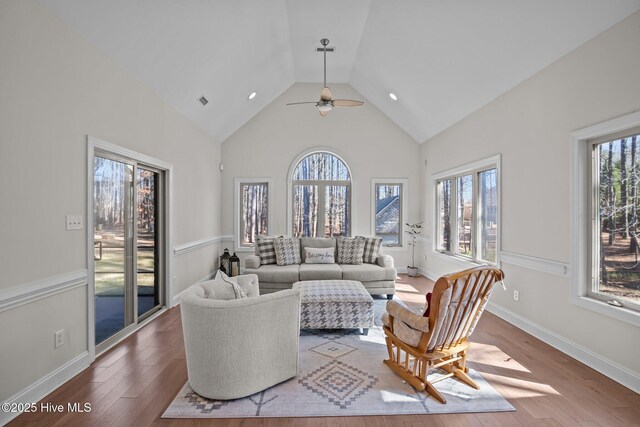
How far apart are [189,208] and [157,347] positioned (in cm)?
244

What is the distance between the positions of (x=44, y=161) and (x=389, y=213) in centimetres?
600

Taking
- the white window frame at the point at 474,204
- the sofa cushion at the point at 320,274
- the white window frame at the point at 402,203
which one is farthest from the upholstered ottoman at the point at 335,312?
the white window frame at the point at 402,203

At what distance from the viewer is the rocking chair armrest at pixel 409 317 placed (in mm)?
2428

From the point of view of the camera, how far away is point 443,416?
88.5 inches

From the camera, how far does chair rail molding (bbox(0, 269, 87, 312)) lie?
2.20m

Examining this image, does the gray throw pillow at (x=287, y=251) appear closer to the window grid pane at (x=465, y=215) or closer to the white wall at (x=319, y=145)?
the white wall at (x=319, y=145)

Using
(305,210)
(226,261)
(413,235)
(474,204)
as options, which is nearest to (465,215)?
(474,204)

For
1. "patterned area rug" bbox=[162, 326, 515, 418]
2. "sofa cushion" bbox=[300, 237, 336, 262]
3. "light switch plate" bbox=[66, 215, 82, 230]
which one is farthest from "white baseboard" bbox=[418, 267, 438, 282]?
"light switch plate" bbox=[66, 215, 82, 230]

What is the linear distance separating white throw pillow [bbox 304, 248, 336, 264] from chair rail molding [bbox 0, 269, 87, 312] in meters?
3.16

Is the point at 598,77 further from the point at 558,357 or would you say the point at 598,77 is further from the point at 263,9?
the point at 263,9

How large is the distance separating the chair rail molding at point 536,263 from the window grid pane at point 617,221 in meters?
0.27

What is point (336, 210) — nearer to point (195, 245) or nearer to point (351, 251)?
point (351, 251)

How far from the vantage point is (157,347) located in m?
3.37

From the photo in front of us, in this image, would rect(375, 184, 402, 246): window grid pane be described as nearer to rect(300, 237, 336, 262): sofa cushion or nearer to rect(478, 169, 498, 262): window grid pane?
rect(300, 237, 336, 262): sofa cushion
